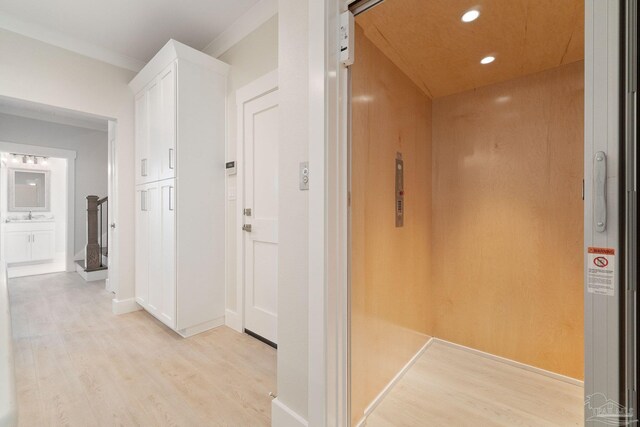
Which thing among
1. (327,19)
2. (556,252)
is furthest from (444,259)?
(327,19)

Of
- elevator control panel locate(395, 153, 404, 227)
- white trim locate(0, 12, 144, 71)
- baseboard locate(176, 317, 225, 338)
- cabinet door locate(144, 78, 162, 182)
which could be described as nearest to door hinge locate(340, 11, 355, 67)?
elevator control panel locate(395, 153, 404, 227)

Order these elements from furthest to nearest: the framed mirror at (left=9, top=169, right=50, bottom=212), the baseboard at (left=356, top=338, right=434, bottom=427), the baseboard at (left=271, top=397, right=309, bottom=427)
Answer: the framed mirror at (left=9, top=169, right=50, bottom=212) < the baseboard at (left=356, top=338, right=434, bottom=427) < the baseboard at (left=271, top=397, right=309, bottom=427)

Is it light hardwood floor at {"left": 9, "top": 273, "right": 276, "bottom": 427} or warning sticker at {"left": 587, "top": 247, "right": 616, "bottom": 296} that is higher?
warning sticker at {"left": 587, "top": 247, "right": 616, "bottom": 296}

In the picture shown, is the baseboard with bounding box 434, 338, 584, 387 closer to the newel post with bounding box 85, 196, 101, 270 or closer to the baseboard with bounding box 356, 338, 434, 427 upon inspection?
the baseboard with bounding box 356, 338, 434, 427

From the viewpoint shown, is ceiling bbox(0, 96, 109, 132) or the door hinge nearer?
the door hinge

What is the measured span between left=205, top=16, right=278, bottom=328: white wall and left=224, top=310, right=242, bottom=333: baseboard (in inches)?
1.8

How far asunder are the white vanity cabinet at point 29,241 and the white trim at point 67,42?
15.6 ft

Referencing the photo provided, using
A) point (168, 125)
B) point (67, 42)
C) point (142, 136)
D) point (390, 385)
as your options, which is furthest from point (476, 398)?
point (67, 42)

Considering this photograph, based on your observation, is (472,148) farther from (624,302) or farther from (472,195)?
(624,302)

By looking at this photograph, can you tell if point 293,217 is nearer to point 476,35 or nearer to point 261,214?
point 261,214

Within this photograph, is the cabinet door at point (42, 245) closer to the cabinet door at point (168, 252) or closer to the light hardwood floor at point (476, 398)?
the cabinet door at point (168, 252)

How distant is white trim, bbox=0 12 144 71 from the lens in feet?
7.93

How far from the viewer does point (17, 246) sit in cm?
536

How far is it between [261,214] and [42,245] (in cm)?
627
